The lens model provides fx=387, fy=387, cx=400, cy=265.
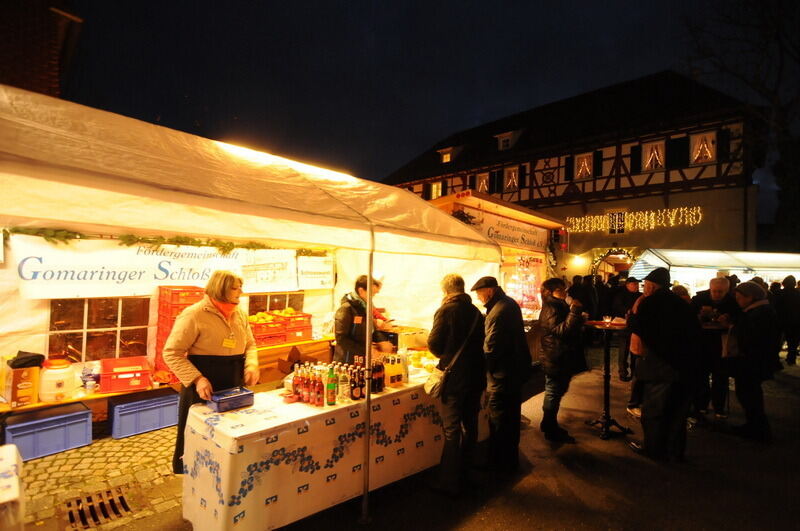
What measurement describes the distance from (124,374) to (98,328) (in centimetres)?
74

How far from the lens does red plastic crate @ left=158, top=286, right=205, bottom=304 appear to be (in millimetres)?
5066

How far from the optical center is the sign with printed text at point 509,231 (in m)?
7.61

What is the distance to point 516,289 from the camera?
8.52 m

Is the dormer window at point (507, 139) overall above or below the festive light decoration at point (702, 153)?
above

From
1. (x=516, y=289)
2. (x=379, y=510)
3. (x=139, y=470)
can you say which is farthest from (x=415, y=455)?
(x=516, y=289)

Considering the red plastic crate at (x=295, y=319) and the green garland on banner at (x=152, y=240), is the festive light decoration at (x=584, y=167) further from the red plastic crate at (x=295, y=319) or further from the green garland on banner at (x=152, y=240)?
the red plastic crate at (x=295, y=319)

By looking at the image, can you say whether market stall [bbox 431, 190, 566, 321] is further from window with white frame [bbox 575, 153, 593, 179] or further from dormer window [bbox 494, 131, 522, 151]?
A: dormer window [bbox 494, 131, 522, 151]

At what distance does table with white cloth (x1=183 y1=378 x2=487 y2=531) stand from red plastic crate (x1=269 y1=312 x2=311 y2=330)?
315 centimetres

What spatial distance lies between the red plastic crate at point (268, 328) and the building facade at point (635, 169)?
7507 millimetres

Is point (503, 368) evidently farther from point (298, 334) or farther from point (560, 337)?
point (298, 334)

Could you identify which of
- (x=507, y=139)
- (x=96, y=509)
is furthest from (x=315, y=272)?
(x=507, y=139)

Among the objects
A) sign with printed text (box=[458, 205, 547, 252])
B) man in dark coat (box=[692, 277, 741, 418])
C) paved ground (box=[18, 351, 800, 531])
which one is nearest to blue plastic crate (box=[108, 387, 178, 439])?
paved ground (box=[18, 351, 800, 531])

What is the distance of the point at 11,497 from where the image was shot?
5.56ft

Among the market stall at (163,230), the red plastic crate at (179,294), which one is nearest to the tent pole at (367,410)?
the market stall at (163,230)
